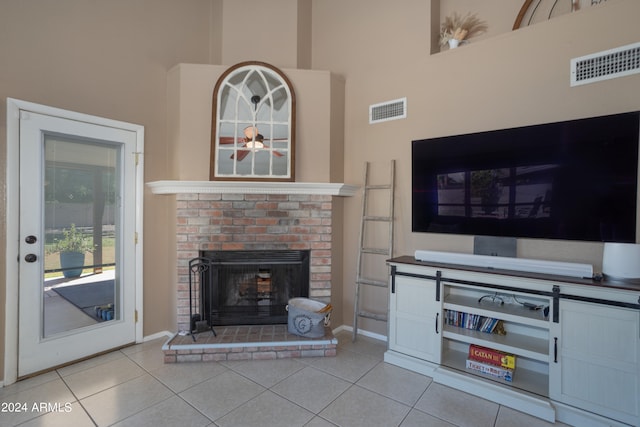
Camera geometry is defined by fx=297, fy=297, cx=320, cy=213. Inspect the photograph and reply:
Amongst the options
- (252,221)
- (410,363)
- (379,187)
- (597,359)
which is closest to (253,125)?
(252,221)

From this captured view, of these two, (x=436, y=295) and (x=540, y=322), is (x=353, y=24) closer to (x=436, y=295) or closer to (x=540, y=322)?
(x=436, y=295)

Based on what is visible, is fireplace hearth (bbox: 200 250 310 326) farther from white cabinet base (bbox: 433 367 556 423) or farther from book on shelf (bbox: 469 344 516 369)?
book on shelf (bbox: 469 344 516 369)

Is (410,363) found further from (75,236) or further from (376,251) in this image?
(75,236)

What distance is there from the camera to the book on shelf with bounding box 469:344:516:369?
2139 millimetres

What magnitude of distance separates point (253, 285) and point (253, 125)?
164 cm

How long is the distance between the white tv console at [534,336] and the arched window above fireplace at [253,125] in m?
1.52

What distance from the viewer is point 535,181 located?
7.13 feet

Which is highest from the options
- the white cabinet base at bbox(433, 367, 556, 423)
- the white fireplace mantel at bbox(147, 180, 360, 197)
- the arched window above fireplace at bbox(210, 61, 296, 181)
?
the arched window above fireplace at bbox(210, 61, 296, 181)

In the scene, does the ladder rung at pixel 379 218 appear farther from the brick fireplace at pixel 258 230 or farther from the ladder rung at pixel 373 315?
the ladder rung at pixel 373 315

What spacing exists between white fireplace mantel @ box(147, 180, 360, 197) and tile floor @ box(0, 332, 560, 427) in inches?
60.5

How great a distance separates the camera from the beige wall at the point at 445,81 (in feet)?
6.79

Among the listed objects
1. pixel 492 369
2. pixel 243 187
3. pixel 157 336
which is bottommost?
pixel 157 336

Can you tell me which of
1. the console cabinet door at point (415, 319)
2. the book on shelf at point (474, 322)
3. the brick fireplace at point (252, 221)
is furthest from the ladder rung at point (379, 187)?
the book on shelf at point (474, 322)

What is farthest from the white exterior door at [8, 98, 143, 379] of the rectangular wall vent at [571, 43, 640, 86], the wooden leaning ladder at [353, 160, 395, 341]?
the rectangular wall vent at [571, 43, 640, 86]
